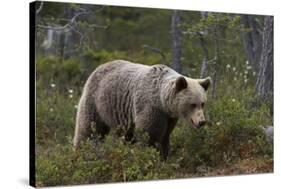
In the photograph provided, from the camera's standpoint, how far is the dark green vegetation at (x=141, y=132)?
8367mm

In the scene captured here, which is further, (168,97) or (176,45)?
(176,45)

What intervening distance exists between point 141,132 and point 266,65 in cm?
247

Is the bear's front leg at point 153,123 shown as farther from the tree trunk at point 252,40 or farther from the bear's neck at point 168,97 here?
the tree trunk at point 252,40

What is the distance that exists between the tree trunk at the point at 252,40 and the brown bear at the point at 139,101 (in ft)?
4.05

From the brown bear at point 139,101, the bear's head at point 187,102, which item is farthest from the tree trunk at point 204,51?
the bear's head at point 187,102

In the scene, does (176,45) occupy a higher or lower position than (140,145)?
higher

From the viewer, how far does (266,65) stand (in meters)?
9.79

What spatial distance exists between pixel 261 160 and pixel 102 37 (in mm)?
2935

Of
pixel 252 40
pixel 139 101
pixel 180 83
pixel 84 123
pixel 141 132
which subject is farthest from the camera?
pixel 252 40

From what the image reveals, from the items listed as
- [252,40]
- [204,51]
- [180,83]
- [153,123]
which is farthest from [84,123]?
[252,40]

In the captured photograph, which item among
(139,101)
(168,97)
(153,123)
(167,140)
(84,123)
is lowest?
(167,140)

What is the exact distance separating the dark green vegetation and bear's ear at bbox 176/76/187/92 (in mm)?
732

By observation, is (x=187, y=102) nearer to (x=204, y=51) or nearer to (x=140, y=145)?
(x=140, y=145)

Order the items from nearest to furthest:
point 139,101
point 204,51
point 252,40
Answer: point 139,101
point 204,51
point 252,40
